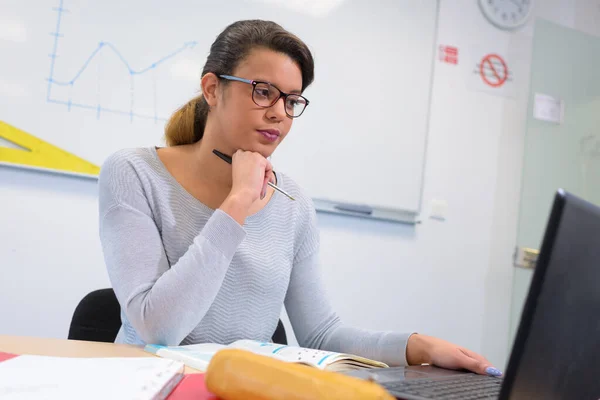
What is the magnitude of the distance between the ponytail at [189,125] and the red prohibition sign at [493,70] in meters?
1.77

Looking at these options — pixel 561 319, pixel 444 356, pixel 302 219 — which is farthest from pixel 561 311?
pixel 302 219

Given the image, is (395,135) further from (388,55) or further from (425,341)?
(425,341)

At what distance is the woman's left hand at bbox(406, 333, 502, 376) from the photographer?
93cm

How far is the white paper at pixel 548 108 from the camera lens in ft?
8.96

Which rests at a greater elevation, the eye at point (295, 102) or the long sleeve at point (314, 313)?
the eye at point (295, 102)

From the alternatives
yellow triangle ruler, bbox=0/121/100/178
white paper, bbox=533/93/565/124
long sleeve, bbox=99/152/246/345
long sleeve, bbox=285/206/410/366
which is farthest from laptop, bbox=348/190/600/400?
white paper, bbox=533/93/565/124

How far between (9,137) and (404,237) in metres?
1.58

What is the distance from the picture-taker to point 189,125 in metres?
1.31

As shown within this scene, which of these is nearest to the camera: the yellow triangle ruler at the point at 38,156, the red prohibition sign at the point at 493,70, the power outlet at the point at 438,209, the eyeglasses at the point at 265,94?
the eyeglasses at the point at 265,94

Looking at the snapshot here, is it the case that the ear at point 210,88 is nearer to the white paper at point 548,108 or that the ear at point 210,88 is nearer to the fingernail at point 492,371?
the fingernail at point 492,371

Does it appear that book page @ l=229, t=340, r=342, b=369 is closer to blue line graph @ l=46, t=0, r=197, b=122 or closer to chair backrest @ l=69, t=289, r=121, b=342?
chair backrest @ l=69, t=289, r=121, b=342

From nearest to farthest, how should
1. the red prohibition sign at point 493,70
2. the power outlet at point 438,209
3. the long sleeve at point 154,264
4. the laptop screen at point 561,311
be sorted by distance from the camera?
the laptop screen at point 561,311 → the long sleeve at point 154,264 → the power outlet at point 438,209 → the red prohibition sign at point 493,70

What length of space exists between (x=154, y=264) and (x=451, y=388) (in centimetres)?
52

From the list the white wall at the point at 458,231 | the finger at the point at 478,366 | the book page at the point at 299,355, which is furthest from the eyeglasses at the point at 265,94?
the white wall at the point at 458,231
